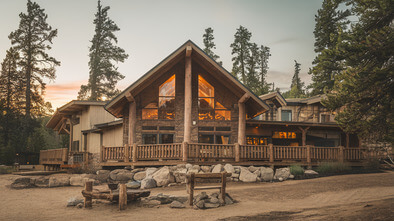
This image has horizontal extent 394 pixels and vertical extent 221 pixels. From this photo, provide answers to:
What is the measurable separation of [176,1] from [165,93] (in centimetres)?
634

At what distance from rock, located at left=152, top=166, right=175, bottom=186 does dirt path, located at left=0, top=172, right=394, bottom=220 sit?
28.0 inches

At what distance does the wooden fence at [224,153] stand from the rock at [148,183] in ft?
7.82

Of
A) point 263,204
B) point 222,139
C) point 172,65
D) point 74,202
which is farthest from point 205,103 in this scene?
point 74,202

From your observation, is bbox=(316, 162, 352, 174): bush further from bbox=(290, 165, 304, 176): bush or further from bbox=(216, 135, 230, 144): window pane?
bbox=(216, 135, 230, 144): window pane

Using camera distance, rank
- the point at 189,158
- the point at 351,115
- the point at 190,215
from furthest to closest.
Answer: the point at 189,158 < the point at 351,115 < the point at 190,215

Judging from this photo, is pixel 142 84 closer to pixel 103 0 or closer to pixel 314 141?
pixel 314 141

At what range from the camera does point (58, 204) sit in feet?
42.7

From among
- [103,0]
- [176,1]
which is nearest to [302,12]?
[176,1]

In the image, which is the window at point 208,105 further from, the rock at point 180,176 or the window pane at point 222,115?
the rock at point 180,176

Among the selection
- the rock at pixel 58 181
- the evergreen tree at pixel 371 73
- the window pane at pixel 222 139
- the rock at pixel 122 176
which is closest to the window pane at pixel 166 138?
the window pane at pixel 222 139

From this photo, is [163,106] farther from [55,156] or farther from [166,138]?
[55,156]

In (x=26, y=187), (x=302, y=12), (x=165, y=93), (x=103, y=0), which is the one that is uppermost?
(x=103, y=0)

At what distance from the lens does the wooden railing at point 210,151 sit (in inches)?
770

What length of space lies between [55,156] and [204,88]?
15929 millimetres
